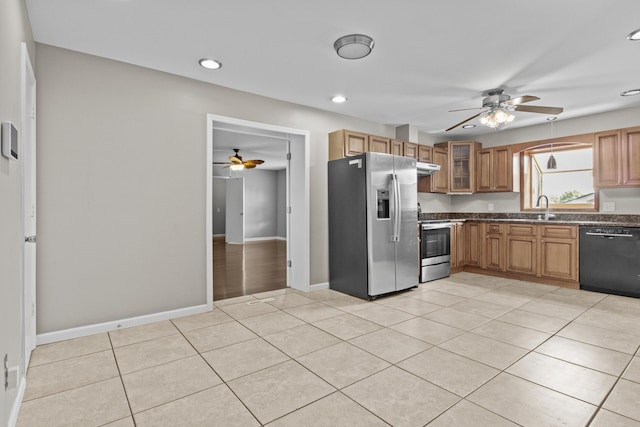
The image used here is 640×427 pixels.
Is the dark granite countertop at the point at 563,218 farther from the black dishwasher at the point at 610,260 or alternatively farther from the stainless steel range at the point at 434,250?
the stainless steel range at the point at 434,250

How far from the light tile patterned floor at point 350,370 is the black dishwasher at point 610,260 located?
67cm

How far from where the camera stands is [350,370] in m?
2.17

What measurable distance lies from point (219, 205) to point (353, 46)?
9736 mm

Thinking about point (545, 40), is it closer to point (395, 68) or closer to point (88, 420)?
point (395, 68)

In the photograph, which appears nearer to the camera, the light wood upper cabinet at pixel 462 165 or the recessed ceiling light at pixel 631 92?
the recessed ceiling light at pixel 631 92

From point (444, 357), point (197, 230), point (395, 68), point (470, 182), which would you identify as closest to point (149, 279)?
point (197, 230)

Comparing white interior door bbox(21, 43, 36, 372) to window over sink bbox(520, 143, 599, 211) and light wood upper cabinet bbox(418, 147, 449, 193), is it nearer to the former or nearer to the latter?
light wood upper cabinet bbox(418, 147, 449, 193)

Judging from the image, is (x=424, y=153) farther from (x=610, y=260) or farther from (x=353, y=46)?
(x=353, y=46)

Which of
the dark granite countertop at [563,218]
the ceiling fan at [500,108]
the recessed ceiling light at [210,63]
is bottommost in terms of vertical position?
the dark granite countertop at [563,218]

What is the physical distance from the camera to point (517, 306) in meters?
3.62

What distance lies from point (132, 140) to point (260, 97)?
152 centimetres

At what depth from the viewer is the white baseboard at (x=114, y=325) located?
2.64 metres

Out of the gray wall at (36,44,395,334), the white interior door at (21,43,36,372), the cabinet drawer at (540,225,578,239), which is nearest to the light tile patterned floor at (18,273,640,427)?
the white interior door at (21,43,36,372)

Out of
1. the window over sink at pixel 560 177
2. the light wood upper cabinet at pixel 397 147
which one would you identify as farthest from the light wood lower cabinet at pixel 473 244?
the light wood upper cabinet at pixel 397 147
